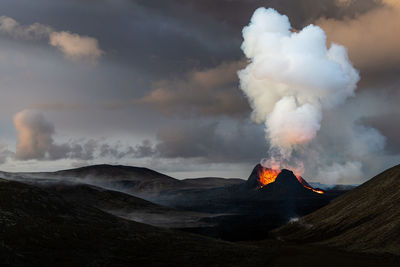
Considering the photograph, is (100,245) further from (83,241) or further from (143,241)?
(143,241)

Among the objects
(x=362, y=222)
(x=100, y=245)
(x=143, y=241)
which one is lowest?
(x=100, y=245)

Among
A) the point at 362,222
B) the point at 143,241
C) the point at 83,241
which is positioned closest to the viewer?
the point at 83,241

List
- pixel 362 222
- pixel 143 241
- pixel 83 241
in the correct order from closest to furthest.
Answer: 1. pixel 83 241
2. pixel 143 241
3. pixel 362 222

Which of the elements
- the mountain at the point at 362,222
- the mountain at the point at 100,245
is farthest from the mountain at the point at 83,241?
the mountain at the point at 362,222

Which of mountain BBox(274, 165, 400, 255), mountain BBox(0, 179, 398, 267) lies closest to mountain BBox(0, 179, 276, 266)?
mountain BBox(0, 179, 398, 267)

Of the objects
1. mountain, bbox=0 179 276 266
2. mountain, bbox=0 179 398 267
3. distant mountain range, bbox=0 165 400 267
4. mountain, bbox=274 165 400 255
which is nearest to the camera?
mountain, bbox=0 179 276 266

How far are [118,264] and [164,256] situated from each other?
7720 mm

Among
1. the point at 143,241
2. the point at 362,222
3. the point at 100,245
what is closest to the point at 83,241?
the point at 100,245

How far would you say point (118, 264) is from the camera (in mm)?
51438

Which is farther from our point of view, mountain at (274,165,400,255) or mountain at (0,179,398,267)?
mountain at (274,165,400,255)

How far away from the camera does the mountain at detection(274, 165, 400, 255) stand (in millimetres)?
65938

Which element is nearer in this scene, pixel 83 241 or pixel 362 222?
pixel 83 241

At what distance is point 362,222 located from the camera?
79.3 metres

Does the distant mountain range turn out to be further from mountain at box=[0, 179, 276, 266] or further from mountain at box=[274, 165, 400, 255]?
mountain at box=[274, 165, 400, 255]
